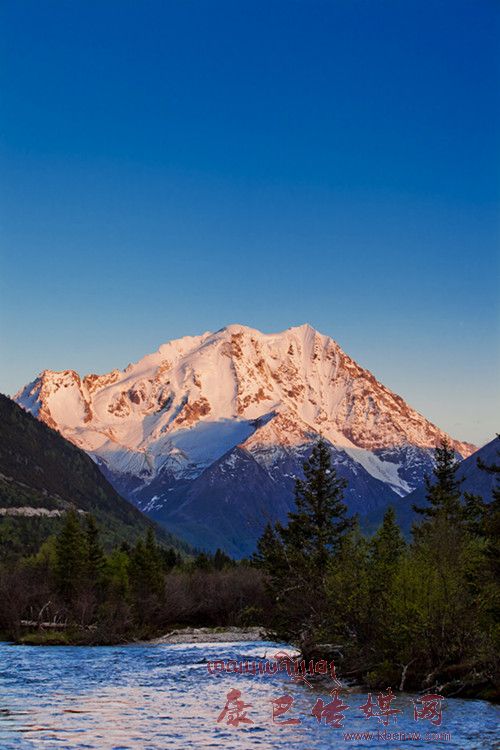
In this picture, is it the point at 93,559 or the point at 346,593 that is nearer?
the point at 346,593

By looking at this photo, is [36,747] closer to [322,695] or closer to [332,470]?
[322,695]

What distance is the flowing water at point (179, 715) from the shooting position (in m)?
34.9

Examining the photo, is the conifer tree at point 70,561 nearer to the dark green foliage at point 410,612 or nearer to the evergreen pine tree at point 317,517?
the evergreen pine tree at point 317,517

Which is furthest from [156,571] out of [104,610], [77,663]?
[77,663]

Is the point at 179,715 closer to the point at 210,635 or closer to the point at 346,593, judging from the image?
the point at 346,593

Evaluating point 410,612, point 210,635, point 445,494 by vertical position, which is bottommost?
point 210,635

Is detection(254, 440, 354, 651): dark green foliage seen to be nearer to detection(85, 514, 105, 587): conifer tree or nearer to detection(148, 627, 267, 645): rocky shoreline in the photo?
detection(148, 627, 267, 645): rocky shoreline

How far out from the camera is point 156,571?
121188mm

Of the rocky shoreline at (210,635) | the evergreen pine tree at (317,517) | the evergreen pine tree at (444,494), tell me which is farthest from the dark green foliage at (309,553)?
the rocky shoreline at (210,635)

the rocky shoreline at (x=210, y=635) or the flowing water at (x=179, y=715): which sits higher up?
the flowing water at (x=179, y=715)

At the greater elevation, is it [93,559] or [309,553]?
[93,559]

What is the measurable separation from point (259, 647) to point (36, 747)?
57.8 metres

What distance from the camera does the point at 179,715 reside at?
139 ft

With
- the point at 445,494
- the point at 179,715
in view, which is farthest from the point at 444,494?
the point at 179,715
